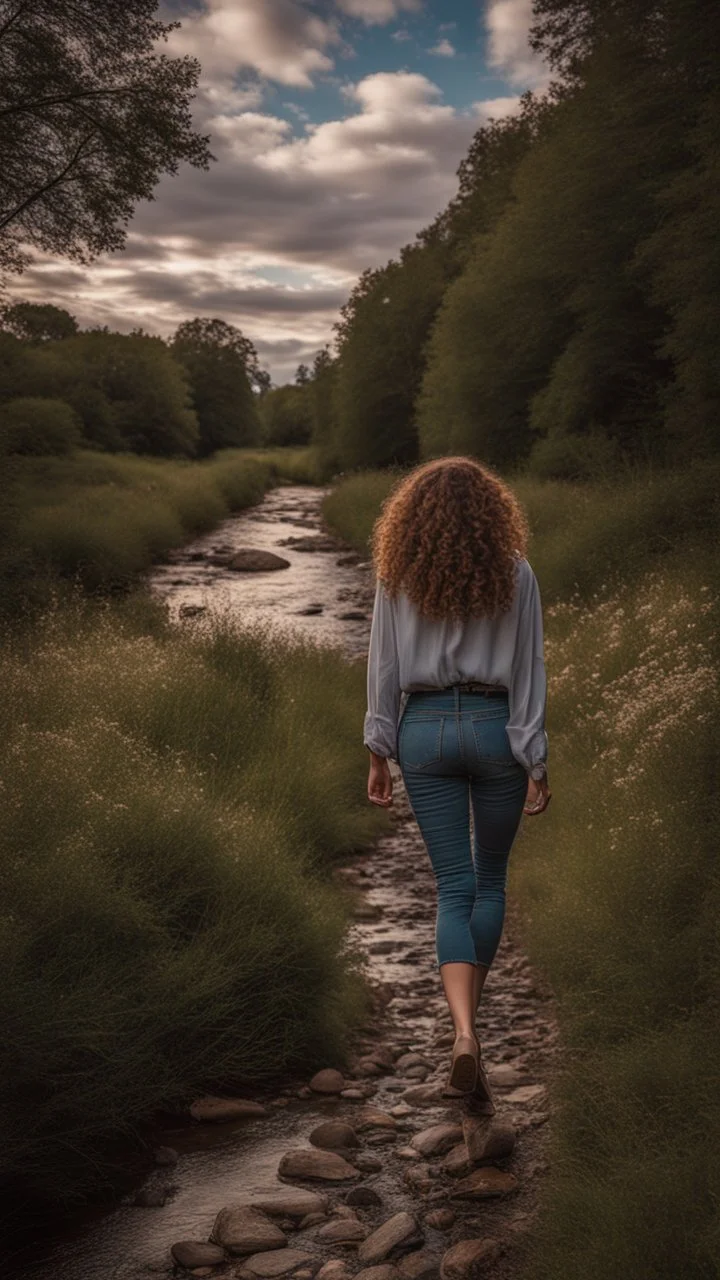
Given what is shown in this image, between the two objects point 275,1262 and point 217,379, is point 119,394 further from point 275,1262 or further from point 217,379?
point 275,1262

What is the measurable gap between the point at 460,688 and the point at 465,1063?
1366mm

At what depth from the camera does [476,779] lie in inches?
172

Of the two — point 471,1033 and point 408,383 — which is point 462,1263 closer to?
point 471,1033

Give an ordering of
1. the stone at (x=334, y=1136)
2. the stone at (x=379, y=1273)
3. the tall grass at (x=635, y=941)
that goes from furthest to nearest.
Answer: the stone at (x=334, y=1136), the stone at (x=379, y=1273), the tall grass at (x=635, y=941)

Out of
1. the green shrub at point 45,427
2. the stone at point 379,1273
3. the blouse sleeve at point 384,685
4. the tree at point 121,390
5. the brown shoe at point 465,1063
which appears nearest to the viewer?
the stone at point 379,1273

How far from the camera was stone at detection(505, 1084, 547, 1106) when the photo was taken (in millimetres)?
4977

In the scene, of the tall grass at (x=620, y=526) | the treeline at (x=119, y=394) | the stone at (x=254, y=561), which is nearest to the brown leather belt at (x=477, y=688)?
the tall grass at (x=620, y=526)

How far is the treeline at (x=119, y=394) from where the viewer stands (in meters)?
39.8

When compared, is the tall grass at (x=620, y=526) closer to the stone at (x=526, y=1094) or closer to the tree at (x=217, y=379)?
the stone at (x=526, y=1094)

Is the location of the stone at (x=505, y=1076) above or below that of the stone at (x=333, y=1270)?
below

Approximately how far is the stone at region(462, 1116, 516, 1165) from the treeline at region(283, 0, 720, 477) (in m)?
12.7

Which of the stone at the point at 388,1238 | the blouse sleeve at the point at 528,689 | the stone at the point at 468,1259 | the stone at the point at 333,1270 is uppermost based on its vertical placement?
the blouse sleeve at the point at 528,689

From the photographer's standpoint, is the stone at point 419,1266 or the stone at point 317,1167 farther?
the stone at point 317,1167

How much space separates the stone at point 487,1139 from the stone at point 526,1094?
392 millimetres
